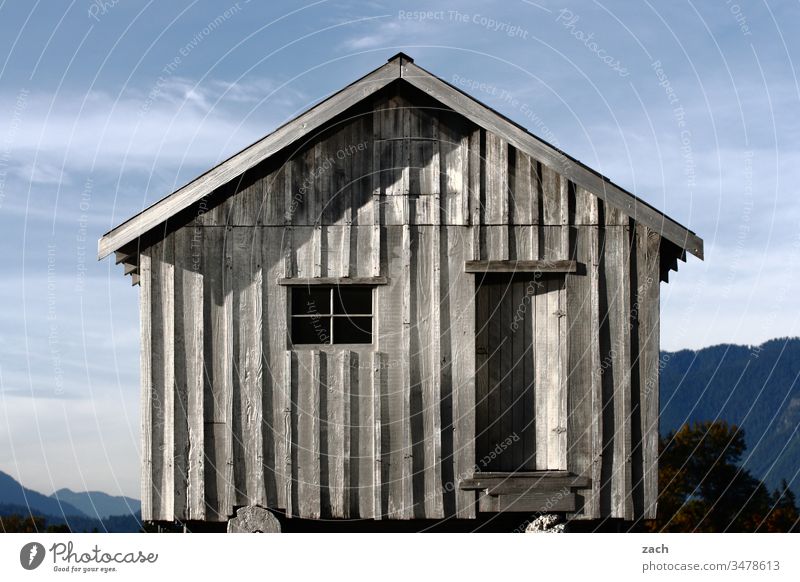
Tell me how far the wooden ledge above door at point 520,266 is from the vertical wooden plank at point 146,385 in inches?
164

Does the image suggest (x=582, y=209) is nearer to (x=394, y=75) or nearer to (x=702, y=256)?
(x=702, y=256)

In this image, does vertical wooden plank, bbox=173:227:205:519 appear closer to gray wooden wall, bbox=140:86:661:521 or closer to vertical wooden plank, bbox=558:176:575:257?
gray wooden wall, bbox=140:86:661:521

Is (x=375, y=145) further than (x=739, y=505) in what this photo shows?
No

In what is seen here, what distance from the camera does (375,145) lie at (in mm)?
15359

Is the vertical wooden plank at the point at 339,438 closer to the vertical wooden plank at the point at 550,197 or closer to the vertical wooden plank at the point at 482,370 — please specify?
the vertical wooden plank at the point at 482,370

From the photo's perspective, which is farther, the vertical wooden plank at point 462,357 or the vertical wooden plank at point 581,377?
the vertical wooden plank at point 581,377

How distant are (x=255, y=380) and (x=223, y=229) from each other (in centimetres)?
201

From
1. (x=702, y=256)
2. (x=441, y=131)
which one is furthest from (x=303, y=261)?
(x=702, y=256)

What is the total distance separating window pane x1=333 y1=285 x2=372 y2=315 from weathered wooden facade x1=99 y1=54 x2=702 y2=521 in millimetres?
26

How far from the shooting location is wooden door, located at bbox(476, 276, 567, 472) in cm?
1542

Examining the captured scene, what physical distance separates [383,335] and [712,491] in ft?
158

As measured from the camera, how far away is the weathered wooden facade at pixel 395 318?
1511cm
